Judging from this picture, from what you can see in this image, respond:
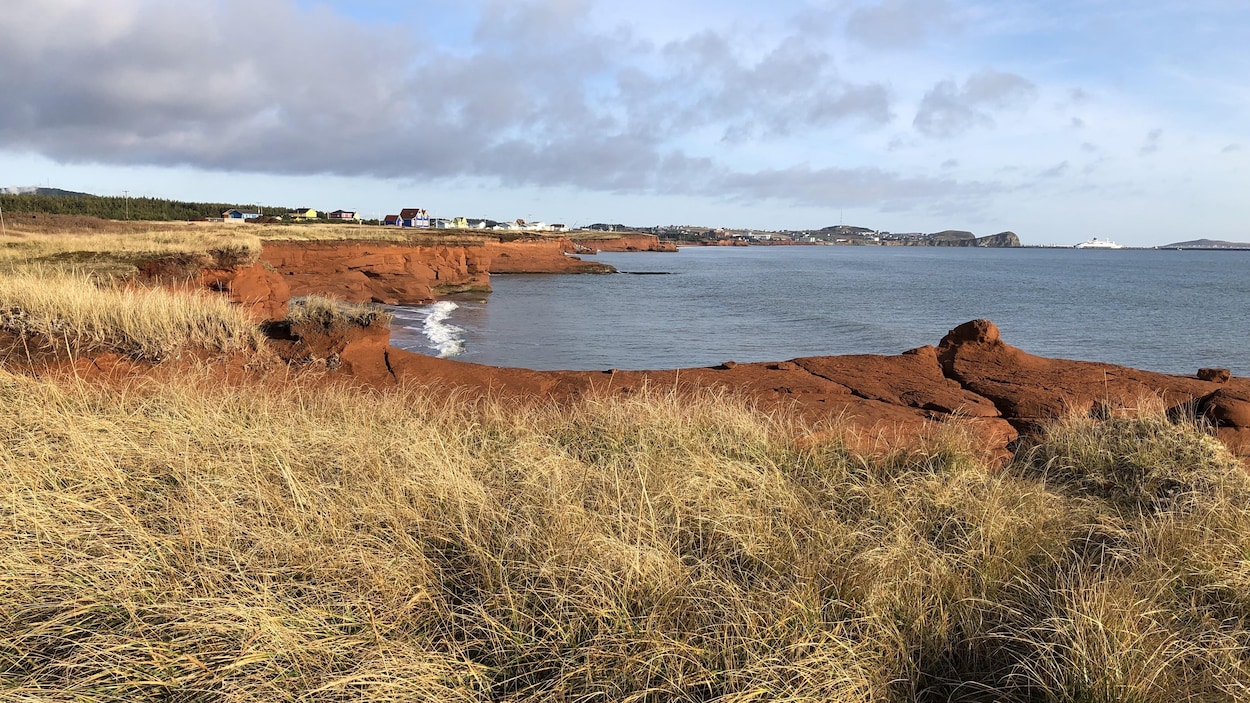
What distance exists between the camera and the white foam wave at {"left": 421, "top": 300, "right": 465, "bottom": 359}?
20.8m

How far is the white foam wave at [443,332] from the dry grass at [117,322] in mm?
→ 6931

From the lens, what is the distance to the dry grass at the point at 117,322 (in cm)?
877

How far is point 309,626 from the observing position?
3047 millimetres

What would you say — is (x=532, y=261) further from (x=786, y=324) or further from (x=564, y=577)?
(x=564, y=577)

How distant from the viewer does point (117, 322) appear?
9203 mm

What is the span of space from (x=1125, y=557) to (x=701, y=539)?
7.31 ft

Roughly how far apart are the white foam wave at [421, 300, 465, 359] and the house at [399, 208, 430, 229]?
110 metres

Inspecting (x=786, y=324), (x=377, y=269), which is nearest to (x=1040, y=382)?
(x=786, y=324)

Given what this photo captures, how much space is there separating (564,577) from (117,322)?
27.9 feet

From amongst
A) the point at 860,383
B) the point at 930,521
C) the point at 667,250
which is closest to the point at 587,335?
the point at 860,383

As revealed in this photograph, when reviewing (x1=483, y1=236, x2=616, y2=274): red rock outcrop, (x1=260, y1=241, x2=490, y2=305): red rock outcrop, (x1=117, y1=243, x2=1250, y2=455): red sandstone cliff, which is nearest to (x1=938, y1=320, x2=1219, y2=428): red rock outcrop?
(x1=117, y1=243, x2=1250, y2=455): red sandstone cliff

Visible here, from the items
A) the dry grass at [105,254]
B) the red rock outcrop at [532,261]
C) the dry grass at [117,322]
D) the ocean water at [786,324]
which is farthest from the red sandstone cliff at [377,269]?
the red rock outcrop at [532,261]

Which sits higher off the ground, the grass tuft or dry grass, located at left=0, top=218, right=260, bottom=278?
dry grass, located at left=0, top=218, right=260, bottom=278

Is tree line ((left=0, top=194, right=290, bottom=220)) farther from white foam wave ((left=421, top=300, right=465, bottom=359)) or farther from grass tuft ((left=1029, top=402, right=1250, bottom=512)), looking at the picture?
grass tuft ((left=1029, top=402, right=1250, bottom=512))
